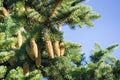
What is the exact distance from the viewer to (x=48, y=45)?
6.76m

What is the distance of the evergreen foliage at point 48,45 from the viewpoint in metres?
6.16

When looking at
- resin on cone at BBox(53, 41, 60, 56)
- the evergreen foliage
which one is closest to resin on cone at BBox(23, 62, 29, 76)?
the evergreen foliage

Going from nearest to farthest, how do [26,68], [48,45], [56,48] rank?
1. [48,45]
2. [56,48]
3. [26,68]

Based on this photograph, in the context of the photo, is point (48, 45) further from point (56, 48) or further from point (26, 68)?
point (26, 68)

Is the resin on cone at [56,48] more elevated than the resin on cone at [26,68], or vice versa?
the resin on cone at [56,48]

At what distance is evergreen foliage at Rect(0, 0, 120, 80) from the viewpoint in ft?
20.2

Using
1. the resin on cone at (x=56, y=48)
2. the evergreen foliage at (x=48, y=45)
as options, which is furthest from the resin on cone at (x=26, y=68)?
the resin on cone at (x=56, y=48)

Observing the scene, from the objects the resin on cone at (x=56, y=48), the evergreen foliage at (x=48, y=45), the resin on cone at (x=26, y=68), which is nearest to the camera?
the evergreen foliage at (x=48, y=45)

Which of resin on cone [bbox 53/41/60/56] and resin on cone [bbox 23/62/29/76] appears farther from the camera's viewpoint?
resin on cone [bbox 23/62/29/76]

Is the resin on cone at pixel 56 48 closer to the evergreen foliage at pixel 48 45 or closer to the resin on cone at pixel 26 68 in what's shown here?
the evergreen foliage at pixel 48 45

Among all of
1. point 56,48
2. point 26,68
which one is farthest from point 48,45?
point 26,68

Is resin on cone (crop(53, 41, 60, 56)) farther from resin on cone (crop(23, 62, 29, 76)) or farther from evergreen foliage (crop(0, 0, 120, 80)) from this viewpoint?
resin on cone (crop(23, 62, 29, 76))

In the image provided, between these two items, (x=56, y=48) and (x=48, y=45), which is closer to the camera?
(x=48, y=45)

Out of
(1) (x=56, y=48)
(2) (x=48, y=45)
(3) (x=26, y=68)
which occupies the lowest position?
(3) (x=26, y=68)
